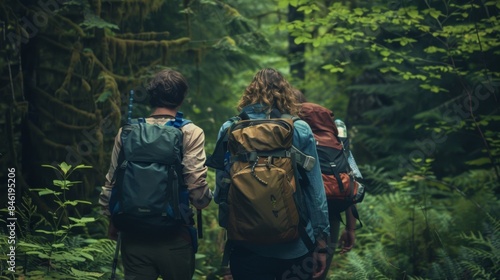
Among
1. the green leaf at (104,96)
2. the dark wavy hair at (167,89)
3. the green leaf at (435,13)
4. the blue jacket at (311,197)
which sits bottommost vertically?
the blue jacket at (311,197)

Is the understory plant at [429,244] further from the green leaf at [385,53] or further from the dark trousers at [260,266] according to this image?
the dark trousers at [260,266]

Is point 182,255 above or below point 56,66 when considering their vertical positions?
below

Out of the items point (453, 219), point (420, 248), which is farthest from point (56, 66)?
point (453, 219)

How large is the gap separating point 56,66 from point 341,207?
14.7 feet

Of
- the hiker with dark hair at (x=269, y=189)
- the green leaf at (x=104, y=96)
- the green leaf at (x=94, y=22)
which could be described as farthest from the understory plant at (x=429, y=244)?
the green leaf at (x=94, y=22)

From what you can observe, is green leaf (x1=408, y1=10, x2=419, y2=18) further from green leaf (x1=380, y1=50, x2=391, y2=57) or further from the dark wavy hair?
the dark wavy hair

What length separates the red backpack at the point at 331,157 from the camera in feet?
19.4

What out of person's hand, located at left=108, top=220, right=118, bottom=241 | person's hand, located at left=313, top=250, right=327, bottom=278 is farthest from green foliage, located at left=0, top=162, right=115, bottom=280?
person's hand, located at left=313, top=250, right=327, bottom=278

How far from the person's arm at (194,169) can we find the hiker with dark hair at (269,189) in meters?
0.16

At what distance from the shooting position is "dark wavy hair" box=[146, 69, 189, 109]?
4.82 meters

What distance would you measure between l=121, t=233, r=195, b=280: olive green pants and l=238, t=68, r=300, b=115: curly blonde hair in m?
1.34

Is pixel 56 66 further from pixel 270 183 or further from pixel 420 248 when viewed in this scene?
pixel 420 248

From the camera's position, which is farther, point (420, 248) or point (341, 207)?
point (420, 248)

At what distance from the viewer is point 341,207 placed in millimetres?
6082
